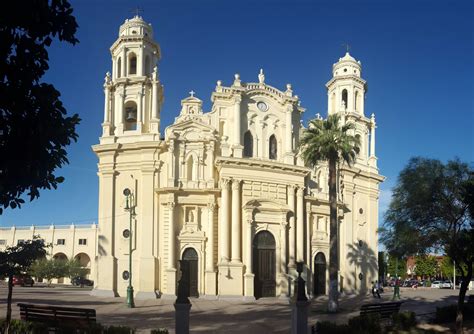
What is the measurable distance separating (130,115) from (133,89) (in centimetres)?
212

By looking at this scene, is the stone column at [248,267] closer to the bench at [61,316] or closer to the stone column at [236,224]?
the stone column at [236,224]

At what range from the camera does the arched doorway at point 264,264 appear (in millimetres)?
40281

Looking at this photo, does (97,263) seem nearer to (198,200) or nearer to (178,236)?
(178,236)

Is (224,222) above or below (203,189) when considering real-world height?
below

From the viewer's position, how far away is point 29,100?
10461 millimetres

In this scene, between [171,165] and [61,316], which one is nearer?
[61,316]

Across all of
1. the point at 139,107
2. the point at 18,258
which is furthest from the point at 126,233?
the point at 18,258

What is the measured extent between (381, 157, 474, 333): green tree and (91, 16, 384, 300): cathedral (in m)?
16.6

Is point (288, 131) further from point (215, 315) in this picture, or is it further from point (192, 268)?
point (215, 315)

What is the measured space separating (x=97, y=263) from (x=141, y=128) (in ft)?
35.9

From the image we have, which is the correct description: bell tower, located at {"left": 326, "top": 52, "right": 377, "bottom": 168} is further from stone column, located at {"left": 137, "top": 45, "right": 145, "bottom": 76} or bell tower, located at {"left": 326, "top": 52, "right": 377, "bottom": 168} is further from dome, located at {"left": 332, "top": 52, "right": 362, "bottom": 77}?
stone column, located at {"left": 137, "top": 45, "right": 145, "bottom": 76}

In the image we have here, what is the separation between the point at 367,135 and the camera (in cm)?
5394

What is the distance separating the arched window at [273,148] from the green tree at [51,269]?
126 feet

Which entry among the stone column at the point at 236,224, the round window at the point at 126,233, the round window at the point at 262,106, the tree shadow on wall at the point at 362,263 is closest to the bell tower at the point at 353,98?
the tree shadow on wall at the point at 362,263
